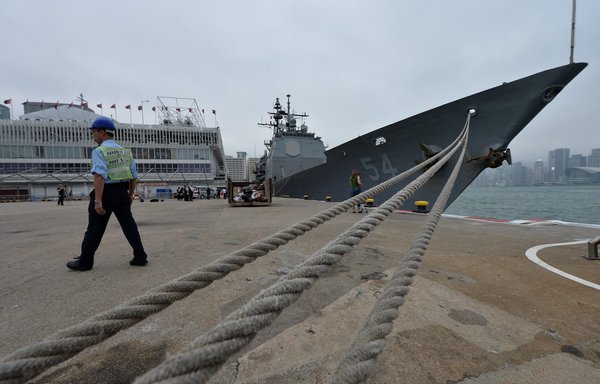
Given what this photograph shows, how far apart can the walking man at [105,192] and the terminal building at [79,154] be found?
138 ft

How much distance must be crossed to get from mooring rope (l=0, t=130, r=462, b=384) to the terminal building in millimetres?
44221

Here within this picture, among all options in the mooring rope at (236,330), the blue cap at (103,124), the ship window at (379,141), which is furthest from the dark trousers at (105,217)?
the ship window at (379,141)

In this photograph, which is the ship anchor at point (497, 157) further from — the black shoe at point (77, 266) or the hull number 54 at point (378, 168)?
the black shoe at point (77, 266)

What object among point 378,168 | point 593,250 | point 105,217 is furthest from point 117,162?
point 378,168

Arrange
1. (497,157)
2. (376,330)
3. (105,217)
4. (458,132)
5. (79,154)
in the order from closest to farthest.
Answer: (376,330), (105,217), (497,157), (458,132), (79,154)

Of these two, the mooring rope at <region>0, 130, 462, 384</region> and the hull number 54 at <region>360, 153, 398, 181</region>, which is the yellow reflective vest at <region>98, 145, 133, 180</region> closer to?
the mooring rope at <region>0, 130, 462, 384</region>

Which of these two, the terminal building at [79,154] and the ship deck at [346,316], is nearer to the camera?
the ship deck at [346,316]

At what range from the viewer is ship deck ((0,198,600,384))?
1137mm

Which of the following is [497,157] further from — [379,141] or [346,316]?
[346,316]

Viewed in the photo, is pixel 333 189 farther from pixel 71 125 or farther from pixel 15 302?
pixel 71 125

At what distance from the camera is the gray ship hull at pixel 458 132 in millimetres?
5730

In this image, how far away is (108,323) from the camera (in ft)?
2.34

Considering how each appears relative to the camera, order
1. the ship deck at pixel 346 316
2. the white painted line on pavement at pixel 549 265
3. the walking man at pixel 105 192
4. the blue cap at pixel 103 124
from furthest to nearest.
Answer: the blue cap at pixel 103 124 → the walking man at pixel 105 192 → the white painted line on pavement at pixel 549 265 → the ship deck at pixel 346 316

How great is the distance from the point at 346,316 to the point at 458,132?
22.1 feet
